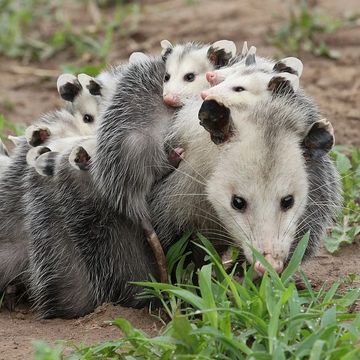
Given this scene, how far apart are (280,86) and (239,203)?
20.4 inches

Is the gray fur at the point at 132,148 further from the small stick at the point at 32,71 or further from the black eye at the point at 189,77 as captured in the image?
the small stick at the point at 32,71

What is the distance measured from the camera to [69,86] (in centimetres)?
481

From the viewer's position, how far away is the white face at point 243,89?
3.85 metres

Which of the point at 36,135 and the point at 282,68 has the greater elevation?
the point at 282,68

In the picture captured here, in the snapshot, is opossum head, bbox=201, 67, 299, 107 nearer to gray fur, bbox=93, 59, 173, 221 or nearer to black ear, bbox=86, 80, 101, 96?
gray fur, bbox=93, 59, 173, 221

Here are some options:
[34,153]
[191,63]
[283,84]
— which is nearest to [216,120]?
[283,84]

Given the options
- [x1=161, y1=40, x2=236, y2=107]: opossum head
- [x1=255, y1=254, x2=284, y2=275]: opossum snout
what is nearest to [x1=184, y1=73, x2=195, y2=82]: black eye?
[x1=161, y1=40, x2=236, y2=107]: opossum head

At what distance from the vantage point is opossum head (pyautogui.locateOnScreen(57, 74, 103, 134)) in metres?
4.75

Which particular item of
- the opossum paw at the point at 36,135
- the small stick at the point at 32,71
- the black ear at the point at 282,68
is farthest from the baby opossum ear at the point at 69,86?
the small stick at the point at 32,71

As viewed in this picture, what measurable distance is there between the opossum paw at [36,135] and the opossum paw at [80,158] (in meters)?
0.35

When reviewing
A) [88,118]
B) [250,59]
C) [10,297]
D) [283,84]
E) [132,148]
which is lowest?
[10,297]

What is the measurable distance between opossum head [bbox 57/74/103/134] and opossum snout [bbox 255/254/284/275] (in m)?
1.43

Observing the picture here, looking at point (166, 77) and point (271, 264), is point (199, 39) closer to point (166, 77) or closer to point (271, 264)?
point (166, 77)

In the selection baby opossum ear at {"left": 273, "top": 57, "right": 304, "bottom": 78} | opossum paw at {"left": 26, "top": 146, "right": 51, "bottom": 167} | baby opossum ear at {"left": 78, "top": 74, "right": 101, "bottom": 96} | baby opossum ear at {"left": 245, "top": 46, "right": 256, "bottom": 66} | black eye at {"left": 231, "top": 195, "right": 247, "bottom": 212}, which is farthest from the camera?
baby opossum ear at {"left": 78, "top": 74, "right": 101, "bottom": 96}
